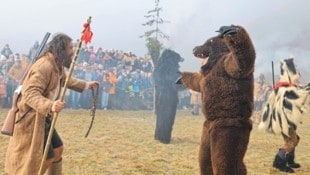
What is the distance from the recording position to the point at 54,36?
4285 millimetres

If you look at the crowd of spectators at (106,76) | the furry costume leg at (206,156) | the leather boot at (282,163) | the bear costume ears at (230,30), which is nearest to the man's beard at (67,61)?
the furry costume leg at (206,156)

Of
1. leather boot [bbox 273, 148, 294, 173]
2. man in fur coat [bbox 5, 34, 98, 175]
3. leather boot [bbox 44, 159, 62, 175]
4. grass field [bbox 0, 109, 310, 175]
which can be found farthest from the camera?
leather boot [bbox 273, 148, 294, 173]

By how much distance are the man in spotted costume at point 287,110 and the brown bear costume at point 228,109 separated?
2977 millimetres

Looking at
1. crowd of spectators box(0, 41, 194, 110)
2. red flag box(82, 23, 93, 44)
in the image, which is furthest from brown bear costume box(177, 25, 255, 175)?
crowd of spectators box(0, 41, 194, 110)

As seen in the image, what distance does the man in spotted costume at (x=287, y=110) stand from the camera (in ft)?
21.9

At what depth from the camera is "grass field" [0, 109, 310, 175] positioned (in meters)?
6.41

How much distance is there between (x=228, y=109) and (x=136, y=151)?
4163mm

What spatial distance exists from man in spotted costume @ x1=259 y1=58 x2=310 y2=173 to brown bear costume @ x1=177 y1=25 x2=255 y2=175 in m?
2.98

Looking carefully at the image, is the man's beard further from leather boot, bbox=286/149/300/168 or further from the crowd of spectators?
the crowd of spectators

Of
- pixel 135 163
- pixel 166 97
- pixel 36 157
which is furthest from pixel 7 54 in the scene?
pixel 36 157

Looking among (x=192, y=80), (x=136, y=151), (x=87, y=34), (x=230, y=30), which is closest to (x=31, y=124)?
(x=87, y=34)

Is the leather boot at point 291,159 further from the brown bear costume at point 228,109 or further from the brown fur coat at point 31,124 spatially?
the brown fur coat at point 31,124

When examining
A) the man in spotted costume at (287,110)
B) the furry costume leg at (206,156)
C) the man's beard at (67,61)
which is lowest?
the furry costume leg at (206,156)

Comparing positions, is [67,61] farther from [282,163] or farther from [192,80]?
[282,163]
